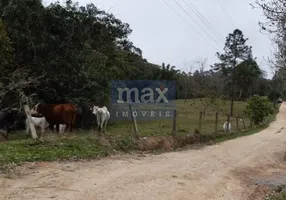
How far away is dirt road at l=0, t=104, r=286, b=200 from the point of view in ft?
25.6

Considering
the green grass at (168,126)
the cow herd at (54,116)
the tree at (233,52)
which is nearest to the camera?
the cow herd at (54,116)

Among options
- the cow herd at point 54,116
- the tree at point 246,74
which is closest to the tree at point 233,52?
the tree at point 246,74

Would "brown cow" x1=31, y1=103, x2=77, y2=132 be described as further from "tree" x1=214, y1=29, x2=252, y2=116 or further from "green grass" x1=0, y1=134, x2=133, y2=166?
"tree" x1=214, y1=29, x2=252, y2=116

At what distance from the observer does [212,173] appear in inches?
453

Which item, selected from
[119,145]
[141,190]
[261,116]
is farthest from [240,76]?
[141,190]

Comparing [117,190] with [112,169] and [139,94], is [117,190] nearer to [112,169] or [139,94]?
[112,169]

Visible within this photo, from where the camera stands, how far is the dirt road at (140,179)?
25.6ft

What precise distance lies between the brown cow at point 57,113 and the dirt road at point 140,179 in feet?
20.7

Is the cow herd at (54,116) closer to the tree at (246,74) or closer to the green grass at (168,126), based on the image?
the green grass at (168,126)

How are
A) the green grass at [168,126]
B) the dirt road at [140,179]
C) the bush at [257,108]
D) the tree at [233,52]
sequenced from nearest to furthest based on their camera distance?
the dirt road at [140,179] → the green grass at [168,126] → the bush at [257,108] → the tree at [233,52]

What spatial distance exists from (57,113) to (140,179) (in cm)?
1043

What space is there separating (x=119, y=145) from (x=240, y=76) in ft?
197

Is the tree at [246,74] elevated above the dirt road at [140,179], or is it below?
above

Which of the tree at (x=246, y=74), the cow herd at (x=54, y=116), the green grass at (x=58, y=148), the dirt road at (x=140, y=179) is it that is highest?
the tree at (x=246, y=74)
